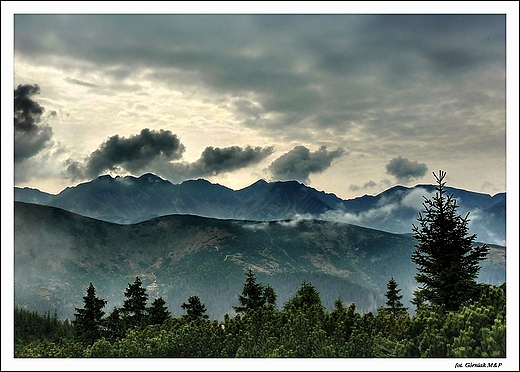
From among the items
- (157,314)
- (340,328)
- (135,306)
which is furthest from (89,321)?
(340,328)

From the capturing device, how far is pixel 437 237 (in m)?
6.37

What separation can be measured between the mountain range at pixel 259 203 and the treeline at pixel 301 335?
3425 millimetres

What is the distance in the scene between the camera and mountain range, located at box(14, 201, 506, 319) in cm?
1045

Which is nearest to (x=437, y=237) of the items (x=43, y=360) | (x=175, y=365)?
(x=175, y=365)

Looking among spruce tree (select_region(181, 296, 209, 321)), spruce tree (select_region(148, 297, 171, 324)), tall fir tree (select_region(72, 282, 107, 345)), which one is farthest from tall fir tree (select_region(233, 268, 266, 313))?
tall fir tree (select_region(72, 282, 107, 345))

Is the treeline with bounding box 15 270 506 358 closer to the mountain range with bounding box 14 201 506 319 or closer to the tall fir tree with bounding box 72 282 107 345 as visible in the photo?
the tall fir tree with bounding box 72 282 107 345

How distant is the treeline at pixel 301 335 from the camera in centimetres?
494

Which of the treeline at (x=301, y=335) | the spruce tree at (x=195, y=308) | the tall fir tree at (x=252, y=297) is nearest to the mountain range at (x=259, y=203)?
the tall fir tree at (x=252, y=297)

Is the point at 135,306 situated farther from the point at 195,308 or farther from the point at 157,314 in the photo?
the point at 195,308

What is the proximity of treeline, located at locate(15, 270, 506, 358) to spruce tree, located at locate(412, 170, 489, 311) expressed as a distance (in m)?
0.20

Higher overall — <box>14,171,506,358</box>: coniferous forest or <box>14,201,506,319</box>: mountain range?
<box>14,201,506,319</box>: mountain range

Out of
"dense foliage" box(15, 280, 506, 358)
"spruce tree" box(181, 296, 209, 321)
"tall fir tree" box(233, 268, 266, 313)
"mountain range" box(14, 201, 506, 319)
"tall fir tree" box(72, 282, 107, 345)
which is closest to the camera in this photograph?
"dense foliage" box(15, 280, 506, 358)

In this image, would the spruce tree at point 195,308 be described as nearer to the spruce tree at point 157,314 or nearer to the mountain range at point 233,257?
the spruce tree at point 157,314

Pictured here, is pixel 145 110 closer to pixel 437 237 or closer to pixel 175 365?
pixel 175 365
